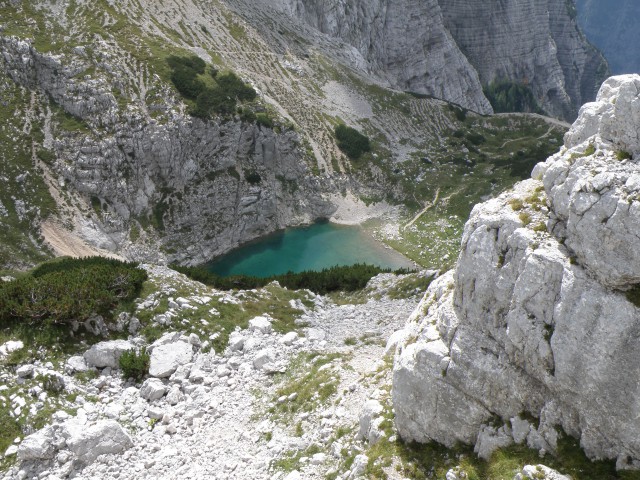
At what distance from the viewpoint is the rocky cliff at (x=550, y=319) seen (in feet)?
40.6

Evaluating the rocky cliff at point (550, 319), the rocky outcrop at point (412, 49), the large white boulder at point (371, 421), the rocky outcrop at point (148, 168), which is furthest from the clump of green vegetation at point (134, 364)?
the rocky outcrop at point (412, 49)

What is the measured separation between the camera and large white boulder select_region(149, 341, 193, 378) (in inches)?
953

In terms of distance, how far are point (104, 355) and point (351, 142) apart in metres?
73.9

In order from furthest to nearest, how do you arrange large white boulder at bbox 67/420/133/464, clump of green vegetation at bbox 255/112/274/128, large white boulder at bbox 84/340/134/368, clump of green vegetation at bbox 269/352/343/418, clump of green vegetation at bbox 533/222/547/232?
clump of green vegetation at bbox 255/112/274/128 < large white boulder at bbox 84/340/134/368 < clump of green vegetation at bbox 269/352/343/418 < large white boulder at bbox 67/420/133/464 < clump of green vegetation at bbox 533/222/547/232

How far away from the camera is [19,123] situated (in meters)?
66.2

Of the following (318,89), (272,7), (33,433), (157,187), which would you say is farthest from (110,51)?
(33,433)

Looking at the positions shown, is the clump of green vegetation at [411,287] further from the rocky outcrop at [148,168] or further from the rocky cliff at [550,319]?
the rocky outcrop at [148,168]

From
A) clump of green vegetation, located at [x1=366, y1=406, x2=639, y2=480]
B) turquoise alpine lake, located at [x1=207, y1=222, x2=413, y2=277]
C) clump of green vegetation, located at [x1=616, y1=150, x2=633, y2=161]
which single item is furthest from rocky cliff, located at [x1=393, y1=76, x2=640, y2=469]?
turquoise alpine lake, located at [x1=207, y1=222, x2=413, y2=277]

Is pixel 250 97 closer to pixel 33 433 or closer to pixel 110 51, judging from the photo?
pixel 110 51

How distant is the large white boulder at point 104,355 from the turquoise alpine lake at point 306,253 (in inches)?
1553

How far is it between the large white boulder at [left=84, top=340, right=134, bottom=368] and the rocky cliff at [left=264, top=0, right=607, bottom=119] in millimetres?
113893

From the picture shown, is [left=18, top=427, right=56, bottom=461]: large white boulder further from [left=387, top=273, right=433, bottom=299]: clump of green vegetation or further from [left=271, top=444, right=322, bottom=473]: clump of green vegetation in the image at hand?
[left=387, top=273, right=433, bottom=299]: clump of green vegetation

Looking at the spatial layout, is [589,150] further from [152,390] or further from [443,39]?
[443,39]

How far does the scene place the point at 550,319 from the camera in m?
13.5
